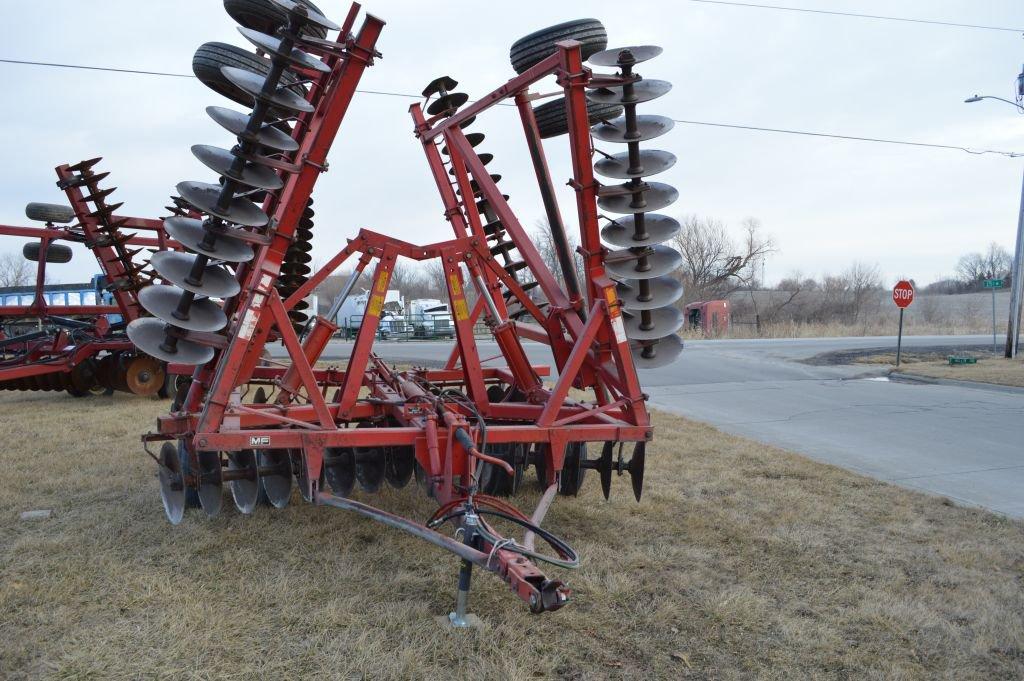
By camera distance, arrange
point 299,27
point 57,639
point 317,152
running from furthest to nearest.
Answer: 1. point 317,152
2. point 299,27
3. point 57,639

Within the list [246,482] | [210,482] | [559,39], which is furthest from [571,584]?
[559,39]

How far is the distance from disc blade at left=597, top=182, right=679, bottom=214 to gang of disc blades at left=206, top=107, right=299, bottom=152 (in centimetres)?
197

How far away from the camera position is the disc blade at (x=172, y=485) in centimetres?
485

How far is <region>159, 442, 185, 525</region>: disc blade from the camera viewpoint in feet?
15.9

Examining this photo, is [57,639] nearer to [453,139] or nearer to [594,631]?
[594,631]

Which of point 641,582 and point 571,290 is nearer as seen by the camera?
point 641,582

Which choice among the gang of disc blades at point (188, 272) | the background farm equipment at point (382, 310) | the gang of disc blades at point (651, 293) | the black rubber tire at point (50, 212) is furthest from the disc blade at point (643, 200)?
the black rubber tire at point (50, 212)

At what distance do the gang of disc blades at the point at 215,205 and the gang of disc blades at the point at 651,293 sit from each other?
230cm

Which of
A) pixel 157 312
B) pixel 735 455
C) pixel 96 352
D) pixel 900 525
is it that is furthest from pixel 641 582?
pixel 96 352

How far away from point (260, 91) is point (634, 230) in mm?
2392

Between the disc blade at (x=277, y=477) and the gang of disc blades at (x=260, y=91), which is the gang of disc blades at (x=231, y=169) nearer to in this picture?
the gang of disc blades at (x=260, y=91)

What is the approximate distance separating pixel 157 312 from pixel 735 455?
509 centimetres

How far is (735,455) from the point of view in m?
7.16

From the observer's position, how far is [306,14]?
13.9 feet
